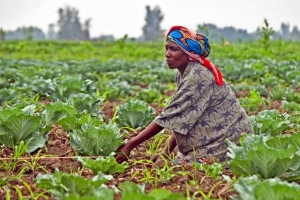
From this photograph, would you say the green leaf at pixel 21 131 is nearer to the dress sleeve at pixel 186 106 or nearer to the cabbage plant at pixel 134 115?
the dress sleeve at pixel 186 106

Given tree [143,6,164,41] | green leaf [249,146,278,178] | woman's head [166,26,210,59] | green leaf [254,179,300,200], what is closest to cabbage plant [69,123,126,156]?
woman's head [166,26,210,59]

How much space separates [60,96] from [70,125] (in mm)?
1898

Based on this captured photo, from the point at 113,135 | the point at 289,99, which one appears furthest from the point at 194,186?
the point at 289,99

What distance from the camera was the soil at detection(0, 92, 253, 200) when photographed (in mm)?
3082

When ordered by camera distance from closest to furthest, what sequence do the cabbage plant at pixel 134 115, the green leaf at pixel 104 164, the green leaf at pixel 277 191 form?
the green leaf at pixel 277 191, the green leaf at pixel 104 164, the cabbage plant at pixel 134 115

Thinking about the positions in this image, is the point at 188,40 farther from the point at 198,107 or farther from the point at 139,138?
the point at 139,138

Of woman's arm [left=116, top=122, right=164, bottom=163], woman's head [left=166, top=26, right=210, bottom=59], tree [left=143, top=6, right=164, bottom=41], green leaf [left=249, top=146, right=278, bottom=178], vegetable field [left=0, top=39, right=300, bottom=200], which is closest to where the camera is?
vegetable field [left=0, top=39, right=300, bottom=200]

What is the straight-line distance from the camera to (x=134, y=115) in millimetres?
5094

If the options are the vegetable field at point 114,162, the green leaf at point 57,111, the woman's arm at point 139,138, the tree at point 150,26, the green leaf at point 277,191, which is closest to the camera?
the green leaf at point 277,191

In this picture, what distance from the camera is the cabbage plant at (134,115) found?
16.7ft

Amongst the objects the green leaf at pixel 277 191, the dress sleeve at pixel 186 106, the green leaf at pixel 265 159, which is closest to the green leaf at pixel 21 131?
the dress sleeve at pixel 186 106

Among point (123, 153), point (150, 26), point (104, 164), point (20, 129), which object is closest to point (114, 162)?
point (104, 164)

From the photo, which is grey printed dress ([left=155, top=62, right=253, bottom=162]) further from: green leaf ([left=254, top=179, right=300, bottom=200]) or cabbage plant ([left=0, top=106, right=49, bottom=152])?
green leaf ([left=254, top=179, right=300, bottom=200])

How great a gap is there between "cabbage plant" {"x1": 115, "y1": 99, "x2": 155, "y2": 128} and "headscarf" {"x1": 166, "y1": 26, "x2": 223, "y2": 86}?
4.24 feet
